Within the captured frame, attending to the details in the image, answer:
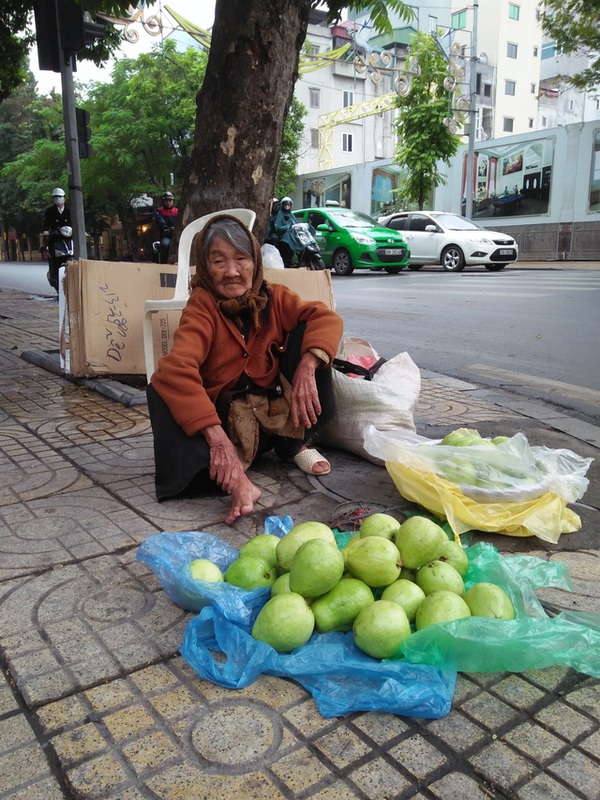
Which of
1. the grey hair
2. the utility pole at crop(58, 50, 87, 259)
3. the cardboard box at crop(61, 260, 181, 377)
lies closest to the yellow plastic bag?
the grey hair

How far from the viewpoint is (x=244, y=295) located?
288cm

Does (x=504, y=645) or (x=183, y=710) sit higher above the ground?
(x=504, y=645)

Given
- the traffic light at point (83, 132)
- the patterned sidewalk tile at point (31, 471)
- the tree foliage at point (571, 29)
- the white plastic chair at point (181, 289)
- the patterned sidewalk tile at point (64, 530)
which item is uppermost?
the tree foliage at point (571, 29)

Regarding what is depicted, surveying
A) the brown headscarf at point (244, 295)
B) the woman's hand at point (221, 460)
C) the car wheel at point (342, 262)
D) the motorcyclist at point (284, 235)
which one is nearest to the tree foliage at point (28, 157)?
the car wheel at point (342, 262)

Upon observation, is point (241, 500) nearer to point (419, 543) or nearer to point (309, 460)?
point (309, 460)

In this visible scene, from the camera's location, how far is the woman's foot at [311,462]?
10.3ft

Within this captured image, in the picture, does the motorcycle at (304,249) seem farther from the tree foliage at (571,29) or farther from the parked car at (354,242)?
the tree foliage at (571,29)

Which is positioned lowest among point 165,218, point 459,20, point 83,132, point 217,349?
point 217,349

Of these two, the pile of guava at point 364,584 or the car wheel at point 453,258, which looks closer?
the pile of guava at point 364,584

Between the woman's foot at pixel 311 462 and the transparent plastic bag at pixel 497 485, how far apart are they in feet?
1.50

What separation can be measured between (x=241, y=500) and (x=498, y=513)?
0.97 m

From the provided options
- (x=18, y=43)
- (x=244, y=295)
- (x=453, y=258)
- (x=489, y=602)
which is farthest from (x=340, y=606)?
(x=453, y=258)

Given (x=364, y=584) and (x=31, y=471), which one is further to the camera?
(x=31, y=471)

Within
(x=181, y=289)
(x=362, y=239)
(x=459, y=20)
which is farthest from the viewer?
(x=459, y=20)
